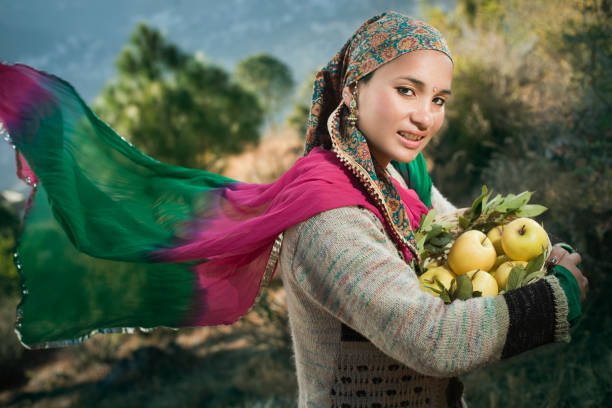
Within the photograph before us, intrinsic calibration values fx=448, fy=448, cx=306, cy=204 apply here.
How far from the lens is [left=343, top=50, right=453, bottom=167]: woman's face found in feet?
4.44

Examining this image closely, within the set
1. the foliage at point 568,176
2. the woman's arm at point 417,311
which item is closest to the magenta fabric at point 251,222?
the woman's arm at point 417,311

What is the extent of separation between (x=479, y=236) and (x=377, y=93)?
590mm

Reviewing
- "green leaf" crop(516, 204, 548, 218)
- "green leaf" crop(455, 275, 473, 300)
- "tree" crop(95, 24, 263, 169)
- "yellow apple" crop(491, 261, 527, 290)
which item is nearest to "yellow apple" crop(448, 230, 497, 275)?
"yellow apple" crop(491, 261, 527, 290)

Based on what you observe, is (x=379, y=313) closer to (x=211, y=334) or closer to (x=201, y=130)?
(x=211, y=334)

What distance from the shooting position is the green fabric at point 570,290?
3.69ft

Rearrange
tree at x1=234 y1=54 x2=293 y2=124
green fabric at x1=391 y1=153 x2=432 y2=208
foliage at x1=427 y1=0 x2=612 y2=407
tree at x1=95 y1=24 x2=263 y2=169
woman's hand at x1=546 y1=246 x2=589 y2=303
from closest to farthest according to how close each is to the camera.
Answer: woman's hand at x1=546 y1=246 x2=589 y2=303
green fabric at x1=391 y1=153 x2=432 y2=208
foliage at x1=427 y1=0 x2=612 y2=407
tree at x1=95 y1=24 x2=263 y2=169
tree at x1=234 y1=54 x2=293 y2=124

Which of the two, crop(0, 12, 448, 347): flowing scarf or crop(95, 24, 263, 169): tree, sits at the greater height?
crop(95, 24, 263, 169): tree

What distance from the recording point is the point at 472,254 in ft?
4.78

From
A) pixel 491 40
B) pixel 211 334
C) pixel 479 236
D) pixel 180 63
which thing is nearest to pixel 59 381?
pixel 211 334

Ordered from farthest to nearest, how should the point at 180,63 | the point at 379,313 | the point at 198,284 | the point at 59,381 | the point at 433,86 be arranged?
1. the point at 180,63
2. the point at 59,381
3. the point at 198,284
4. the point at 433,86
5. the point at 379,313

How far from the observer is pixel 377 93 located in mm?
1386

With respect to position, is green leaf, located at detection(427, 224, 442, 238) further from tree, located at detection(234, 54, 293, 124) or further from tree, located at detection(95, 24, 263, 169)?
tree, located at detection(234, 54, 293, 124)

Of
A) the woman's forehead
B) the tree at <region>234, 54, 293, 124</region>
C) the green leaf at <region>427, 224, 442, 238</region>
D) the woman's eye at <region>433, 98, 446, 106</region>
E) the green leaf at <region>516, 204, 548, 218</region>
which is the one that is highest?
the tree at <region>234, 54, 293, 124</region>

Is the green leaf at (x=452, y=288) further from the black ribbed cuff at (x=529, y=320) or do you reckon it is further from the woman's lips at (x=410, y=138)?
the woman's lips at (x=410, y=138)
